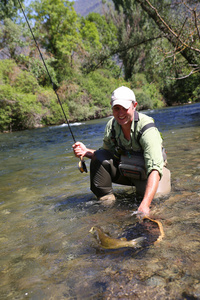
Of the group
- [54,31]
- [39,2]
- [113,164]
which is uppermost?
[39,2]

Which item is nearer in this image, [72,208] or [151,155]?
[151,155]

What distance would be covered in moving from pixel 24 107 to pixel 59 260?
2391 centimetres

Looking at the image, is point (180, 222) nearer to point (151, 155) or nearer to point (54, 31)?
point (151, 155)

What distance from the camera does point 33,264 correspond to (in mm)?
2342

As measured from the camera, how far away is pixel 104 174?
365cm

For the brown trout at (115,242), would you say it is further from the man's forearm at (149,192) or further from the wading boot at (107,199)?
the wading boot at (107,199)

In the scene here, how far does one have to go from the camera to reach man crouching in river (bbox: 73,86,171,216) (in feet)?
9.16

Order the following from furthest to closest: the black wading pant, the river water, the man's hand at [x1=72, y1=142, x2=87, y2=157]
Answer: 1. the man's hand at [x1=72, y1=142, x2=87, y2=157]
2. the black wading pant
3. the river water

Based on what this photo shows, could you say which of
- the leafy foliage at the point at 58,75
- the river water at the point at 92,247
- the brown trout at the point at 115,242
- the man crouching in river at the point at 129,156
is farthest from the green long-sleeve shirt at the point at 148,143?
the leafy foliage at the point at 58,75

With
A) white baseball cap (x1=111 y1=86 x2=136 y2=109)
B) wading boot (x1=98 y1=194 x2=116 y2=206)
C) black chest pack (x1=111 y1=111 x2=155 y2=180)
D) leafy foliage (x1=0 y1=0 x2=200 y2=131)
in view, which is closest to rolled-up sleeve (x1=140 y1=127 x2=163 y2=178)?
black chest pack (x1=111 y1=111 x2=155 y2=180)

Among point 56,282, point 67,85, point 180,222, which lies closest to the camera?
point 56,282

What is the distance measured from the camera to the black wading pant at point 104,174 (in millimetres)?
3617

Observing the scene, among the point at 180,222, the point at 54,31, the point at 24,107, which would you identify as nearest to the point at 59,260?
the point at 180,222

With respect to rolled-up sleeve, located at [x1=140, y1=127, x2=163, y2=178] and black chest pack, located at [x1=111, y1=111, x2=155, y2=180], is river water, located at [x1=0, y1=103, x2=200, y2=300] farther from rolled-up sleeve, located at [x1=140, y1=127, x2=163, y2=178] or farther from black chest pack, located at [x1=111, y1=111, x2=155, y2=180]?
rolled-up sleeve, located at [x1=140, y1=127, x2=163, y2=178]
